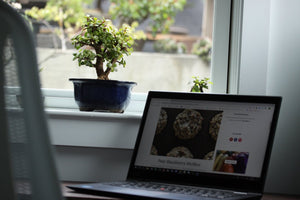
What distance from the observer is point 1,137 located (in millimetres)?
528

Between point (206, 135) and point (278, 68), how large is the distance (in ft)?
1.16

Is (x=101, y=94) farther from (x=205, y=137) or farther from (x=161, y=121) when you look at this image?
(x=205, y=137)

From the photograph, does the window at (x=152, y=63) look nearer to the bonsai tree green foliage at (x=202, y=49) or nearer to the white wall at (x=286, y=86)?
the bonsai tree green foliage at (x=202, y=49)

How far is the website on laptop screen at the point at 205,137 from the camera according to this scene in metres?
1.29

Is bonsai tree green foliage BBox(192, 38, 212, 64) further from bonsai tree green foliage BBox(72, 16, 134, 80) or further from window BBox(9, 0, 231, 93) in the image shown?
bonsai tree green foliage BBox(72, 16, 134, 80)

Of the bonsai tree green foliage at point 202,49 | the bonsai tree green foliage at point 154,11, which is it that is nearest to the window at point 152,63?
the bonsai tree green foliage at point 202,49

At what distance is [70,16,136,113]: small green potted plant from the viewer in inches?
62.3

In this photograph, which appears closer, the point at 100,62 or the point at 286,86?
the point at 286,86

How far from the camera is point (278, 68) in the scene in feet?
4.95

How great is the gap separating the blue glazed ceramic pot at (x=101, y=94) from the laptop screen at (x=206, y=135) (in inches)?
6.1

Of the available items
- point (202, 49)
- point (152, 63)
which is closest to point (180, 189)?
point (152, 63)

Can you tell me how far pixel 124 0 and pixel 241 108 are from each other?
6.66 feet

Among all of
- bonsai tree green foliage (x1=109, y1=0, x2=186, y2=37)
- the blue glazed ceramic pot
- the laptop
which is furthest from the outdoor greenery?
the laptop

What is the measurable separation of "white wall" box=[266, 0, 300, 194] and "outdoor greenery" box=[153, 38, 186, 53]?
1765 mm
